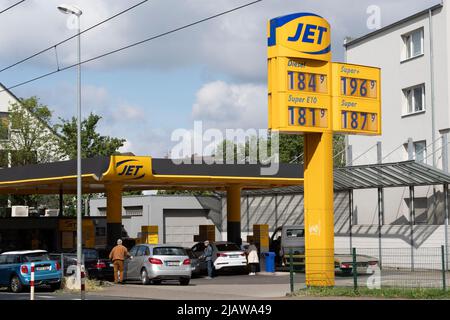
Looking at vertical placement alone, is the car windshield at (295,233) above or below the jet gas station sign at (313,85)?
below

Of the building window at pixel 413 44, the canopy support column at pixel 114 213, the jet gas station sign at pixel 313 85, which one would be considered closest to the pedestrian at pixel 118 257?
the canopy support column at pixel 114 213

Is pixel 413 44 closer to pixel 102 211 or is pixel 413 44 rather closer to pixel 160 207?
pixel 160 207

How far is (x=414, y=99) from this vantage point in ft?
141

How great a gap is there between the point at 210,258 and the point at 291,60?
1373cm

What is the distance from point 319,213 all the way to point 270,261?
13.8 m

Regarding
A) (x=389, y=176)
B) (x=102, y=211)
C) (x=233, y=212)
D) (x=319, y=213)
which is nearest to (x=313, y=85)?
(x=319, y=213)

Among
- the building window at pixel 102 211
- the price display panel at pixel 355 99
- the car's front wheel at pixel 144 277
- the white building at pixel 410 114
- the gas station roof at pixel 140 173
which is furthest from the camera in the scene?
the building window at pixel 102 211

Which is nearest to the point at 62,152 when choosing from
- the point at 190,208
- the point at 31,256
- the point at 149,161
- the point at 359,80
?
the point at 190,208

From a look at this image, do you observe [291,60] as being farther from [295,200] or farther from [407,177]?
[295,200]

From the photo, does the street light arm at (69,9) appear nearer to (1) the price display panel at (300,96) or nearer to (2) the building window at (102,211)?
(1) the price display panel at (300,96)

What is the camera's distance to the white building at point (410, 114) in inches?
1569

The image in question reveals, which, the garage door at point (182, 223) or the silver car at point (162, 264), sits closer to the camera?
the silver car at point (162, 264)

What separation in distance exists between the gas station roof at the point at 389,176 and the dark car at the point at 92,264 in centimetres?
1182

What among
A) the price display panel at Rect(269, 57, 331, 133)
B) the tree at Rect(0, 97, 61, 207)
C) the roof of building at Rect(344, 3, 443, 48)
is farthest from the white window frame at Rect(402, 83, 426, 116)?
the tree at Rect(0, 97, 61, 207)
